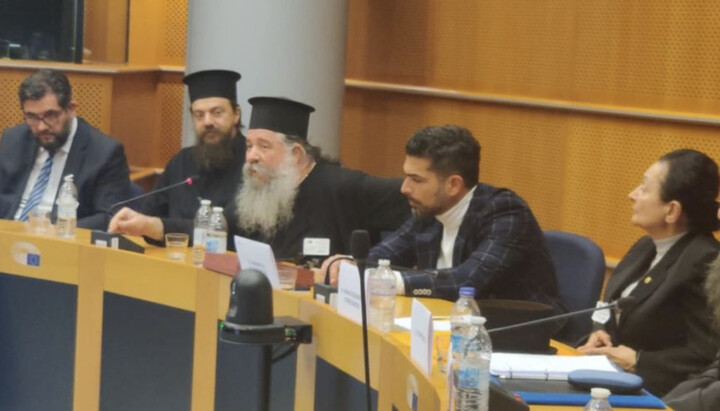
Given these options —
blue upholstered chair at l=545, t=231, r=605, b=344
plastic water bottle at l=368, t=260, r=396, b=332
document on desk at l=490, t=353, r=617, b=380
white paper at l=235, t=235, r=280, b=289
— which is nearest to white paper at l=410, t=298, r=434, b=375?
document on desk at l=490, t=353, r=617, b=380

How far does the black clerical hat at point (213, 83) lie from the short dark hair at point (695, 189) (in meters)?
2.26

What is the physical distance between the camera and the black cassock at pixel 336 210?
15.8 ft

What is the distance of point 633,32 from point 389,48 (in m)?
2.10

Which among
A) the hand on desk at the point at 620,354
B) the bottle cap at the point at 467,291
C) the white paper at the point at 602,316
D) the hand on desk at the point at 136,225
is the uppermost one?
the bottle cap at the point at 467,291

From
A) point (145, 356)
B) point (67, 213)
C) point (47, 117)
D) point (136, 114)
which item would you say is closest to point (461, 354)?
point (145, 356)

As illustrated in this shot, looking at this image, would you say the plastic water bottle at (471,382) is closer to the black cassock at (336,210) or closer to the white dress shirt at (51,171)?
the black cassock at (336,210)

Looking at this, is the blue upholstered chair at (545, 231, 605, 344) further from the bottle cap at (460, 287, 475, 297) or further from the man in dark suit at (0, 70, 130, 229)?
the man in dark suit at (0, 70, 130, 229)

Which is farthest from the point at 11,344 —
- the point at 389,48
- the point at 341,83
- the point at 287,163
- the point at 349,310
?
the point at 389,48

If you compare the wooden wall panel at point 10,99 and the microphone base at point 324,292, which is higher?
the wooden wall panel at point 10,99

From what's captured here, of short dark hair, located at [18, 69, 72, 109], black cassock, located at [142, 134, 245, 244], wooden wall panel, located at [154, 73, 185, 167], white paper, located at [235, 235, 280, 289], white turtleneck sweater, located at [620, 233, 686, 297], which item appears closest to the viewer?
white paper, located at [235, 235, 280, 289]

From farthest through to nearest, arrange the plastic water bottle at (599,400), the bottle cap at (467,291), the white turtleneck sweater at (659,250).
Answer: the white turtleneck sweater at (659,250), the bottle cap at (467,291), the plastic water bottle at (599,400)

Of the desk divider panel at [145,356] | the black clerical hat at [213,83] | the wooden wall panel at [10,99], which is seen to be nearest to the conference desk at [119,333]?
the desk divider panel at [145,356]

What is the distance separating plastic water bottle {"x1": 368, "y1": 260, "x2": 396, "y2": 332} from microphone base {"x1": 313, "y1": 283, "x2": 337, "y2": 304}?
214 mm

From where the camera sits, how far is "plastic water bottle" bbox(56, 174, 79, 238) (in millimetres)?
4691
